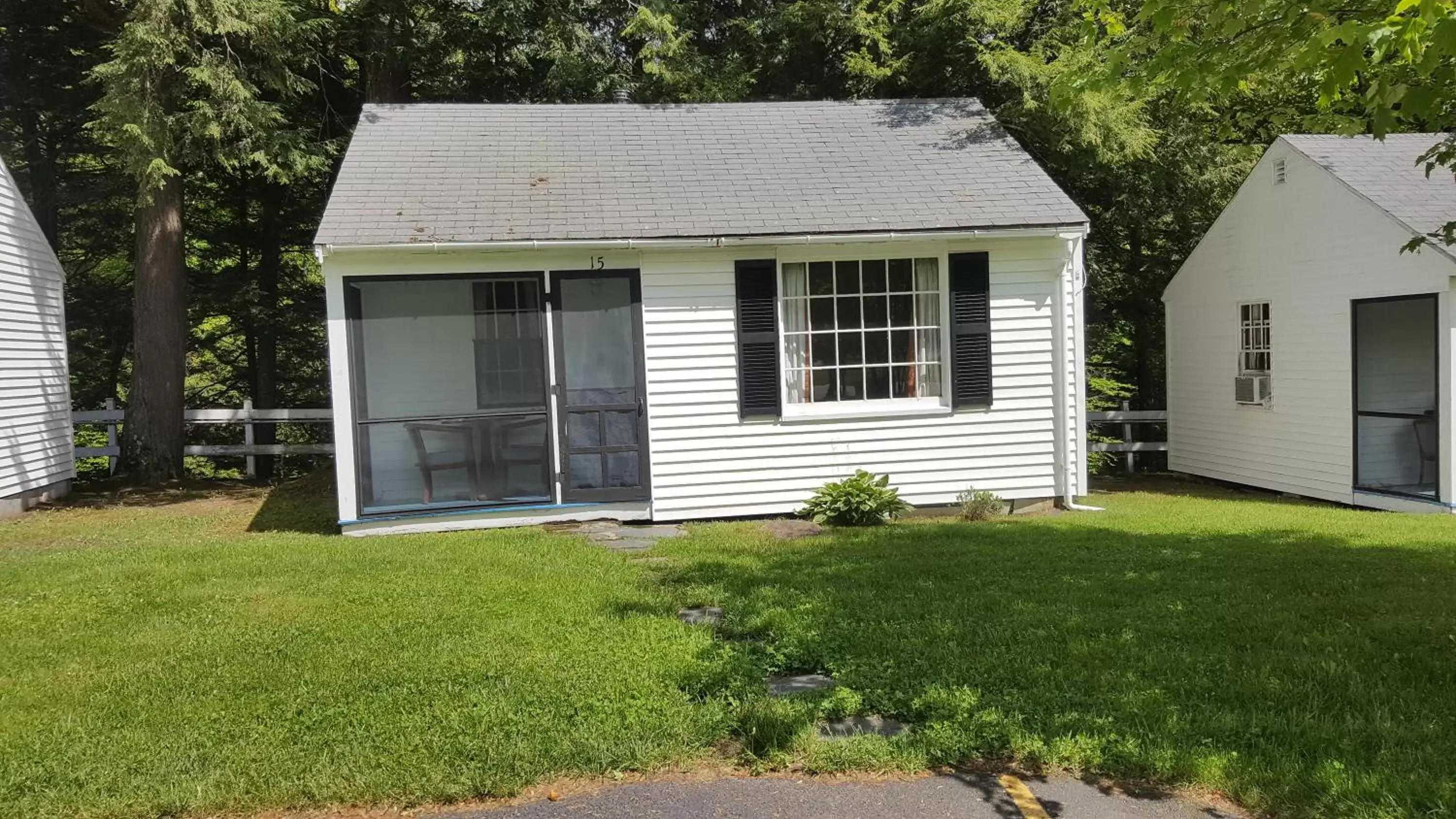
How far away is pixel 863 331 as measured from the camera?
33.1 ft

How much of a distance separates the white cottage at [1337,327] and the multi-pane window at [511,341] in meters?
8.90

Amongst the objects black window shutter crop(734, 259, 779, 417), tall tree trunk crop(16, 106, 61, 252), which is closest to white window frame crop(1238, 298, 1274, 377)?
black window shutter crop(734, 259, 779, 417)

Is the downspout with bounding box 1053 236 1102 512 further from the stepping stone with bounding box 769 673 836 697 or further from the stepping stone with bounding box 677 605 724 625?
the stepping stone with bounding box 769 673 836 697

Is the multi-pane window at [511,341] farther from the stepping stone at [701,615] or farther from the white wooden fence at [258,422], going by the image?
the white wooden fence at [258,422]

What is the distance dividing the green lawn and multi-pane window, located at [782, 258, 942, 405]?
260 cm

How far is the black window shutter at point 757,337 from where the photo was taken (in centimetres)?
968

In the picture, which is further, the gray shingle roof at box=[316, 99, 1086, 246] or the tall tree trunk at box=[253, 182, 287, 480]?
the tall tree trunk at box=[253, 182, 287, 480]

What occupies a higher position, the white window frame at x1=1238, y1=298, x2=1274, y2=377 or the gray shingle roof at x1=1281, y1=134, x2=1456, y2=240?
the gray shingle roof at x1=1281, y1=134, x2=1456, y2=240

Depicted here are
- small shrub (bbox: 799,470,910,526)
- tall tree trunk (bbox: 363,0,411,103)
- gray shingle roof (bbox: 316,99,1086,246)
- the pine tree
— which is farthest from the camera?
tall tree trunk (bbox: 363,0,411,103)

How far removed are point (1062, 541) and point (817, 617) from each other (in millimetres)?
3291

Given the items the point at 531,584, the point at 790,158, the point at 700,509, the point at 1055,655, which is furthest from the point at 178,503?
the point at 1055,655

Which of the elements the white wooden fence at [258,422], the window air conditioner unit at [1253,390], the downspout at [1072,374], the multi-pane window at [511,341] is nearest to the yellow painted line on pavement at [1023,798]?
the multi-pane window at [511,341]

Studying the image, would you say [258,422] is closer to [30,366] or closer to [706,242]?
[30,366]

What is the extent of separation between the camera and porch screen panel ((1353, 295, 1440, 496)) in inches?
418
